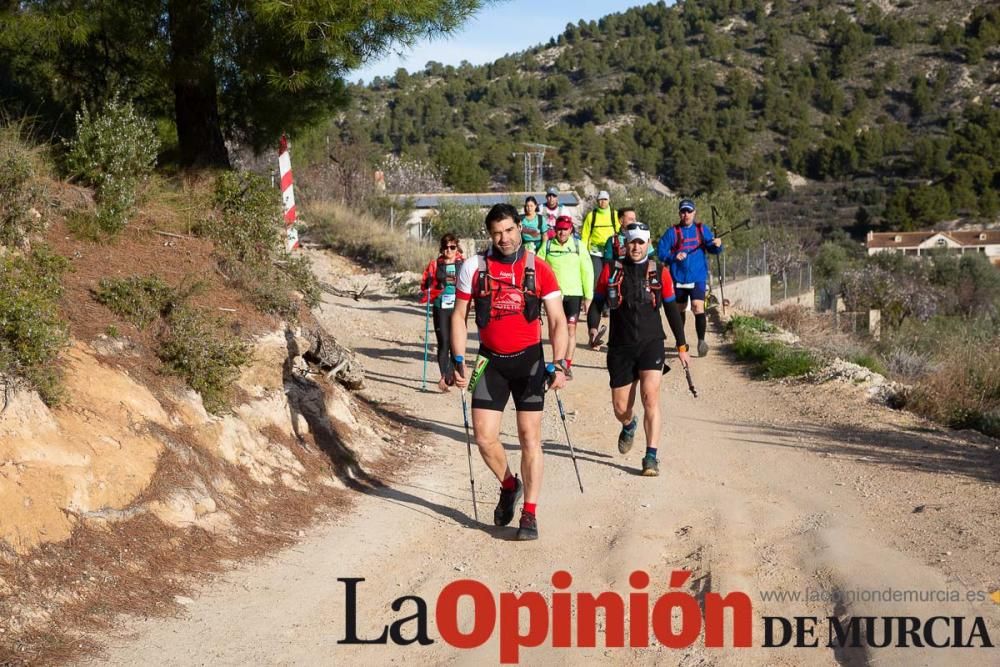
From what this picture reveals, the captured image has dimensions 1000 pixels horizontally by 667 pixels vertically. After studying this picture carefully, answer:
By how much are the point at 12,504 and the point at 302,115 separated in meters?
8.03

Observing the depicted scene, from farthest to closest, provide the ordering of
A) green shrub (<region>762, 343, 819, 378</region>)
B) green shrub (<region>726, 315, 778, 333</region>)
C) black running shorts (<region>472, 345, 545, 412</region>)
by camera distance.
→ green shrub (<region>726, 315, 778, 333</region>), green shrub (<region>762, 343, 819, 378</region>), black running shorts (<region>472, 345, 545, 412</region>)

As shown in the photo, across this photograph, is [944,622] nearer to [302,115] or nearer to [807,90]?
[302,115]

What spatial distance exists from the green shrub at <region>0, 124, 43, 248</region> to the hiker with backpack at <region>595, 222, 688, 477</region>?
4731 mm

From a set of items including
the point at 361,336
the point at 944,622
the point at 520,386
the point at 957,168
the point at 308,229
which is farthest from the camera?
the point at 957,168

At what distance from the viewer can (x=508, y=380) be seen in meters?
7.43

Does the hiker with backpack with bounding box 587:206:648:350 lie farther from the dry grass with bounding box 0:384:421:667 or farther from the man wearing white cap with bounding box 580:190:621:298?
the dry grass with bounding box 0:384:421:667

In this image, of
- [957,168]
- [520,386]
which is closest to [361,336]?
[520,386]

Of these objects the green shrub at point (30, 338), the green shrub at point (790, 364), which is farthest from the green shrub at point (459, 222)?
the green shrub at point (30, 338)

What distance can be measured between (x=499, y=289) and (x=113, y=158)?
482 centimetres

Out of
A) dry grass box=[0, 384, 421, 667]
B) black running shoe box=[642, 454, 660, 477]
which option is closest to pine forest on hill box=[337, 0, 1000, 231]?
black running shoe box=[642, 454, 660, 477]

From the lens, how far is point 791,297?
34062 mm

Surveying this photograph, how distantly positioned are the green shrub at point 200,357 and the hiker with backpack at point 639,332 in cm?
309

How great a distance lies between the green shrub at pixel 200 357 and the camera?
26.7ft

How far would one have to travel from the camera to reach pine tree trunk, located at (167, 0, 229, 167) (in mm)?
11461
